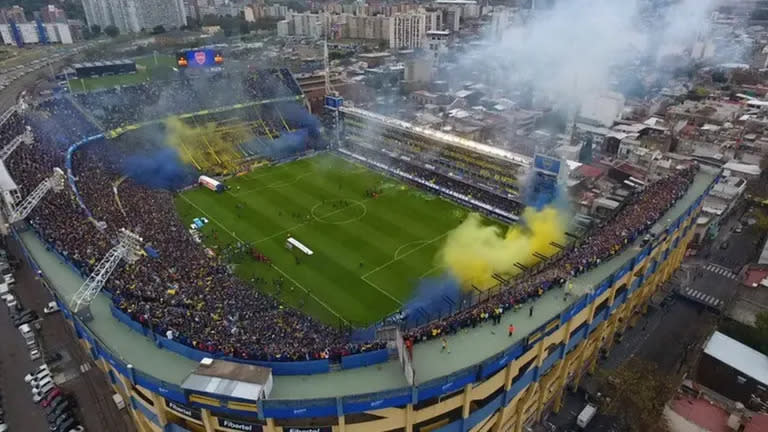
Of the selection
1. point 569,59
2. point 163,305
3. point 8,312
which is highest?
point 569,59

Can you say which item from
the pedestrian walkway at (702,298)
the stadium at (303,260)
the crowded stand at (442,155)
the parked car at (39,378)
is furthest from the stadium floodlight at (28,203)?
the pedestrian walkway at (702,298)

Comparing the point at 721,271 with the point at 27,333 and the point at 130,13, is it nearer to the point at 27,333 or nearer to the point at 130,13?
the point at 27,333

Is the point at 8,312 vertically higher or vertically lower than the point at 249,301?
lower

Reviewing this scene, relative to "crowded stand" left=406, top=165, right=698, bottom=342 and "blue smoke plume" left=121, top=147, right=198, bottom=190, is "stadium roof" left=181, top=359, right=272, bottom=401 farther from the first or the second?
"blue smoke plume" left=121, top=147, right=198, bottom=190

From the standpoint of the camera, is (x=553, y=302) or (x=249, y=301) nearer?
(x=553, y=302)

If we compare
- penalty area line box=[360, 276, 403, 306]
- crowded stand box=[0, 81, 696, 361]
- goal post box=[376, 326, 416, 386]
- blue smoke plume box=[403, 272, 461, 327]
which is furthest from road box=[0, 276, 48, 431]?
blue smoke plume box=[403, 272, 461, 327]

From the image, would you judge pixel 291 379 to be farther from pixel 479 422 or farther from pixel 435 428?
pixel 479 422

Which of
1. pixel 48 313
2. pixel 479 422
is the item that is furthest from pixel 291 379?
pixel 48 313

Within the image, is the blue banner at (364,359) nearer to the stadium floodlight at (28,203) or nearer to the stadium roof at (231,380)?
the stadium roof at (231,380)
